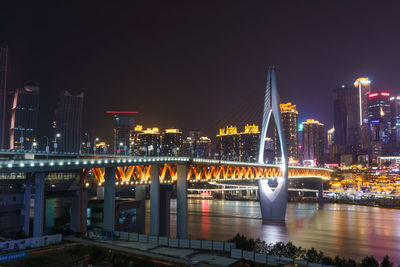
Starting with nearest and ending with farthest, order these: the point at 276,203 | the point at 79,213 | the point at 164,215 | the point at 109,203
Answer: the point at 109,203 → the point at 79,213 → the point at 164,215 → the point at 276,203

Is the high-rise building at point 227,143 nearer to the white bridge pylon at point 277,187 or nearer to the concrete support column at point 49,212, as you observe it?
the white bridge pylon at point 277,187

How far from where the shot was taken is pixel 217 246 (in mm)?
24859

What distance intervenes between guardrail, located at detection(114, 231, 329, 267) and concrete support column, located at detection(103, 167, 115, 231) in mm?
3809

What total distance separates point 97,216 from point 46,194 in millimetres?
7911

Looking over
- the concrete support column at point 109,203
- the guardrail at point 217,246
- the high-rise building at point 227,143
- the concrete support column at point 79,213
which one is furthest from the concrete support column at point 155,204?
the high-rise building at point 227,143

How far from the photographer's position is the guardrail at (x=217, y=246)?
70.2ft

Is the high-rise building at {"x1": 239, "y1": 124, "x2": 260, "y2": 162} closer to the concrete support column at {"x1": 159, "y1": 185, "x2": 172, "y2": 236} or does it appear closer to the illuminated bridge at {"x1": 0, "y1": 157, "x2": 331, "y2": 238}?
the illuminated bridge at {"x1": 0, "y1": 157, "x2": 331, "y2": 238}

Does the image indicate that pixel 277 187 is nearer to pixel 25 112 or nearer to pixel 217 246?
pixel 217 246

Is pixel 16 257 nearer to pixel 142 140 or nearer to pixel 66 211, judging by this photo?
pixel 66 211

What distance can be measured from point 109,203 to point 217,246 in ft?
46.9

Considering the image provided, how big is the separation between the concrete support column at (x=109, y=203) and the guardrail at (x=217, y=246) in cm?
381

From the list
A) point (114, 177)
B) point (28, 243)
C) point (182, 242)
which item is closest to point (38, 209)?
point (28, 243)

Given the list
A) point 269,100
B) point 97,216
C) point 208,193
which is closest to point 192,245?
point 97,216

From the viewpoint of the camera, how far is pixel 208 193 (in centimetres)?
15025
